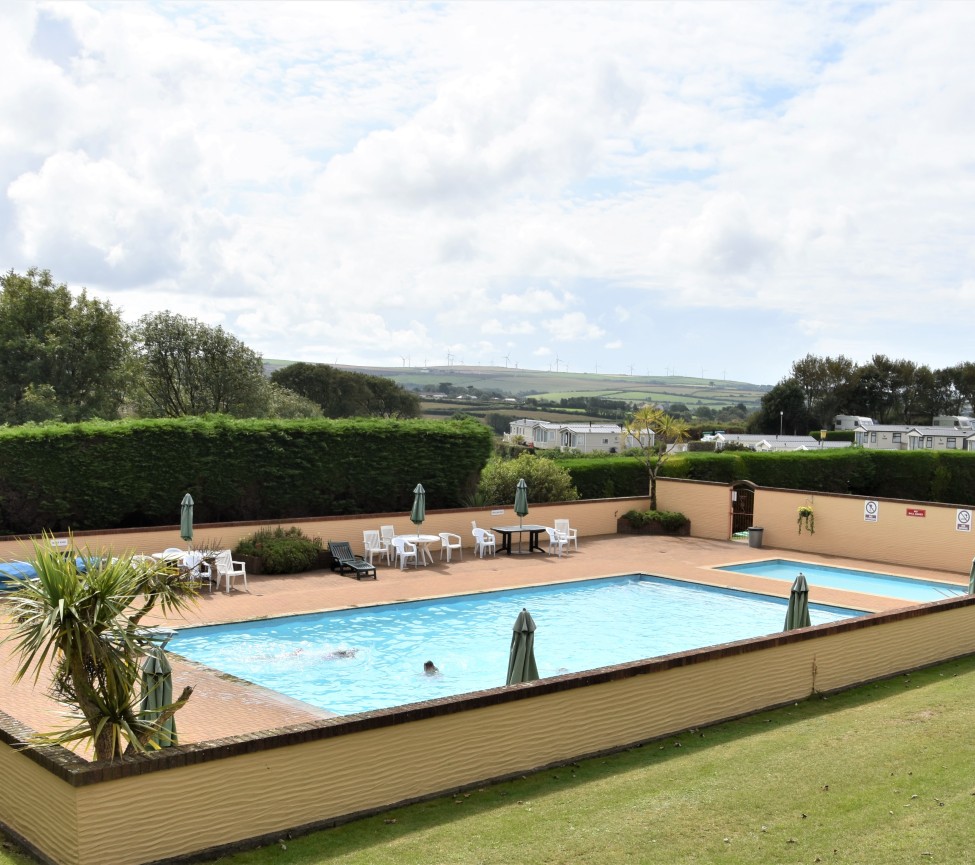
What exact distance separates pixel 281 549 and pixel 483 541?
17.7ft

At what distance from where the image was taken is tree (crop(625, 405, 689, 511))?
1180 inches

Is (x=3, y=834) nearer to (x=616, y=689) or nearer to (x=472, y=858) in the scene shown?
(x=472, y=858)

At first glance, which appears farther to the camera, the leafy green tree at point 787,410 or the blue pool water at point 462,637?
the leafy green tree at point 787,410

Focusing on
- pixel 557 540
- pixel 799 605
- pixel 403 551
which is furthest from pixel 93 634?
pixel 557 540

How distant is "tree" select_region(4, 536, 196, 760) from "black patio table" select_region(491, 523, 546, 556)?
1772cm

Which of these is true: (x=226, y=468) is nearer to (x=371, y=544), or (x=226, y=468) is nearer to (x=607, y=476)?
(x=371, y=544)

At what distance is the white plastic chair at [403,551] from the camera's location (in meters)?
22.4

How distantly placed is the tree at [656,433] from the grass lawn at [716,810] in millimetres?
19640

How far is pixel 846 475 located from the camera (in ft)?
115

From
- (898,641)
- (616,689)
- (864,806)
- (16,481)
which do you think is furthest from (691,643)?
(16,481)

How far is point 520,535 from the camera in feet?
82.3

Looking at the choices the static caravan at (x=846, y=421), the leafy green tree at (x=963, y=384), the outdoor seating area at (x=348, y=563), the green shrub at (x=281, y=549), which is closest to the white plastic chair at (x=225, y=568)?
the green shrub at (x=281, y=549)

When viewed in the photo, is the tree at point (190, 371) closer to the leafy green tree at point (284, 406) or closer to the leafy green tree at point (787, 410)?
the leafy green tree at point (284, 406)

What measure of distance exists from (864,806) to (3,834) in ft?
22.1
